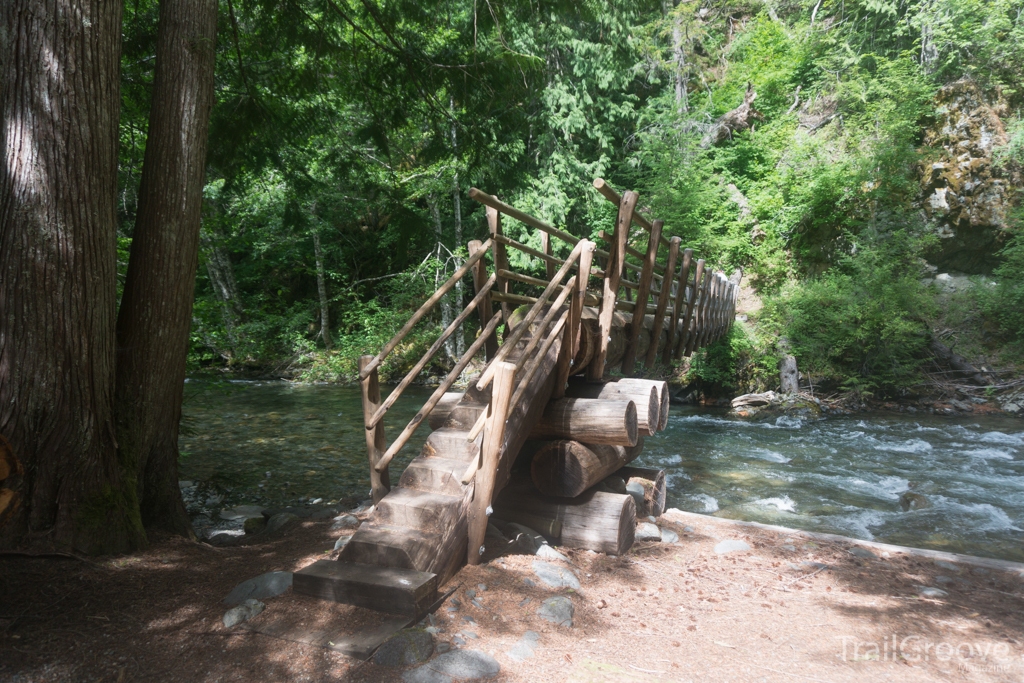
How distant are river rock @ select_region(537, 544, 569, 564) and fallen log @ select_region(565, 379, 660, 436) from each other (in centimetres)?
149

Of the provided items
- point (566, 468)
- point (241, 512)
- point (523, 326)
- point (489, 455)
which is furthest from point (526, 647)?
point (241, 512)

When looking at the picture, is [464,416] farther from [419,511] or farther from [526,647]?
[526,647]

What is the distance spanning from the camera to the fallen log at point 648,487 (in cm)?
614

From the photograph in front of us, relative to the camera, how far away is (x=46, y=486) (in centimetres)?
362

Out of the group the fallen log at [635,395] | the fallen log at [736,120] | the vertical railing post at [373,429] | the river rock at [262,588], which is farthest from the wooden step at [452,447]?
the fallen log at [736,120]

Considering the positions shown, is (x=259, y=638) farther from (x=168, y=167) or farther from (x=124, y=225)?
(x=124, y=225)

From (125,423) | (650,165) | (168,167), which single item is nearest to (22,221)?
(168,167)

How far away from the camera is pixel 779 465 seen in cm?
922

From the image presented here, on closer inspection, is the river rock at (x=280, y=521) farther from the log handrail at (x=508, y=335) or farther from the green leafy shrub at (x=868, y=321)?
the green leafy shrub at (x=868, y=321)

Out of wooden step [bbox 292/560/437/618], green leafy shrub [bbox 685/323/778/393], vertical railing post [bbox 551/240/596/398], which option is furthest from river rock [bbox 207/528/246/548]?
green leafy shrub [bbox 685/323/778/393]

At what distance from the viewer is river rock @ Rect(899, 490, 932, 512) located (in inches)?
277

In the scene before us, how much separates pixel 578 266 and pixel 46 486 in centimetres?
402

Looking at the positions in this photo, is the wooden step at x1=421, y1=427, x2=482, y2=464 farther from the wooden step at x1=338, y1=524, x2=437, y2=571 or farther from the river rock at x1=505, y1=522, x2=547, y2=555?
the river rock at x1=505, y1=522, x2=547, y2=555

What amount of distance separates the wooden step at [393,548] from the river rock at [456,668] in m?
0.65
